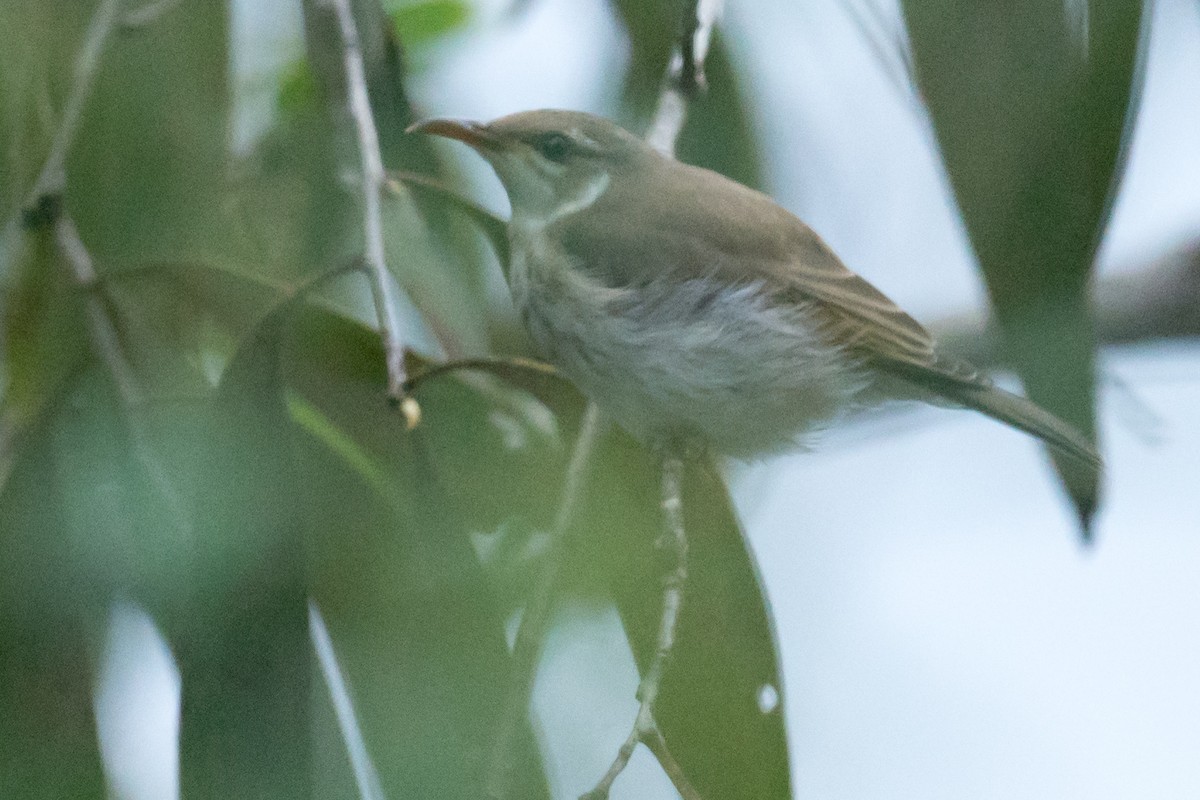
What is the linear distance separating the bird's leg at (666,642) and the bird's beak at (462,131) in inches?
21.2

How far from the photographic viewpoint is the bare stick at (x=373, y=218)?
1.21 meters

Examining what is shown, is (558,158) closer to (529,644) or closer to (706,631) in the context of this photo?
(706,631)

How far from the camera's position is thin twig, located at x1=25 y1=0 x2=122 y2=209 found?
4.67ft

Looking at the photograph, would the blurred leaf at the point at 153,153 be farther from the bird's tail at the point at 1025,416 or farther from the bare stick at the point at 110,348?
the bird's tail at the point at 1025,416

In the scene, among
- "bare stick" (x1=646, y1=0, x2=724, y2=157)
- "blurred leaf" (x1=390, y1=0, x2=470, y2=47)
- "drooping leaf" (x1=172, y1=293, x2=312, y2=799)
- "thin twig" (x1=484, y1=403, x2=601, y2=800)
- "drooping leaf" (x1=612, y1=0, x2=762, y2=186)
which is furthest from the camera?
"blurred leaf" (x1=390, y1=0, x2=470, y2=47)

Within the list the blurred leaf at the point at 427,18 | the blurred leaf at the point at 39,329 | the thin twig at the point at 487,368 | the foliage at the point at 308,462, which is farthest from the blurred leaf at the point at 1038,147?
the blurred leaf at the point at 39,329

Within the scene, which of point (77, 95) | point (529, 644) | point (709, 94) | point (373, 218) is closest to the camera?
point (529, 644)

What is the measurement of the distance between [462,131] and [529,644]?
900 millimetres

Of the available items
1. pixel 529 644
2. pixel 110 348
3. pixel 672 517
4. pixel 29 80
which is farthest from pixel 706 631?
pixel 29 80

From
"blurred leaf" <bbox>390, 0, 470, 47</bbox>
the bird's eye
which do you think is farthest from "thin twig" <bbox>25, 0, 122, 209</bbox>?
the bird's eye

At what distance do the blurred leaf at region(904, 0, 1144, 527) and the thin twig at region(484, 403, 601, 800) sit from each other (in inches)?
19.7

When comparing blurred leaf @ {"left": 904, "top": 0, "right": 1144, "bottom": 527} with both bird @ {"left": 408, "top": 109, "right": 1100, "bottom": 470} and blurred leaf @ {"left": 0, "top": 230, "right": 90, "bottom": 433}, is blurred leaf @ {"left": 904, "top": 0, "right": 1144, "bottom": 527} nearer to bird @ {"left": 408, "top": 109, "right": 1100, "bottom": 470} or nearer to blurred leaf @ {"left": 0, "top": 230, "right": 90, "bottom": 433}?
bird @ {"left": 408, "top": 109, "right": 1100, "bottom": 470}

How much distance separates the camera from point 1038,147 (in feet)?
4.62

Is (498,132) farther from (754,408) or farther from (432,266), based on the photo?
(754,408)
